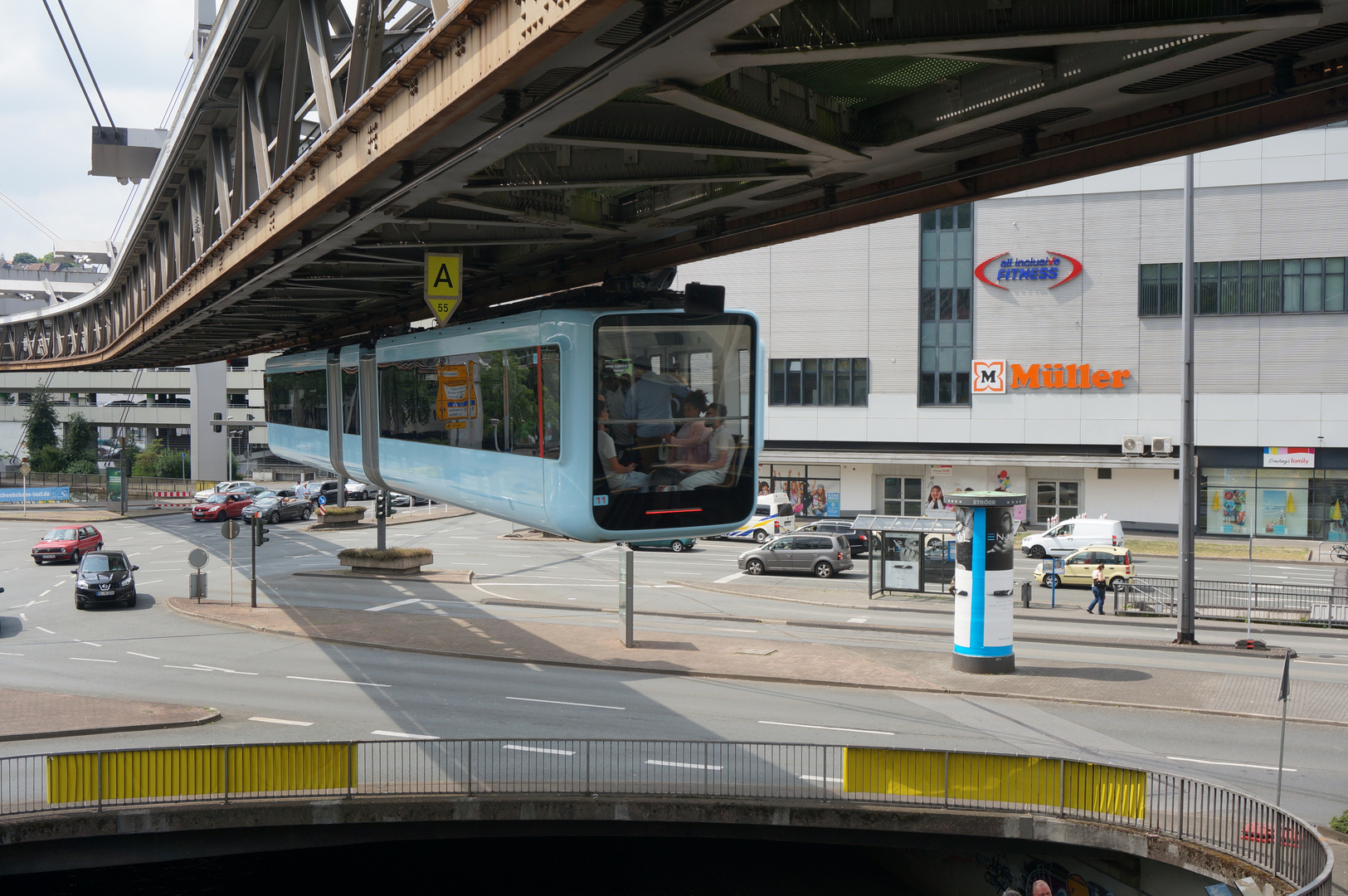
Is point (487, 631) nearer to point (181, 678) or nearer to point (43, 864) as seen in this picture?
point (181, 678)

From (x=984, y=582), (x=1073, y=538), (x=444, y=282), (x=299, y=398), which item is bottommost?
→ (x=1073, y=538)

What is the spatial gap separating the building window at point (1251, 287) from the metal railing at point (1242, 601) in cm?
1913

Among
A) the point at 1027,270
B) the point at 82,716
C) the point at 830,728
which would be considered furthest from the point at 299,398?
the point at 1027,270

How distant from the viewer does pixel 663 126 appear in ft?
28.6

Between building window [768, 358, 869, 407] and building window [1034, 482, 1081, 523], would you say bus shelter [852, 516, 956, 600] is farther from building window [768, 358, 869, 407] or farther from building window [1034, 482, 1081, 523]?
building window [768, 358, 869, 407]

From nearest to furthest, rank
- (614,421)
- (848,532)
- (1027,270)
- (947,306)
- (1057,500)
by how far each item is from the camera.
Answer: (614,421), (848,532), (1027,270), (1057,500), (947,306)

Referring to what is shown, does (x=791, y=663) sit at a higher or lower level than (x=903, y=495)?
lower

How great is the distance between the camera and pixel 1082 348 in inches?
1858

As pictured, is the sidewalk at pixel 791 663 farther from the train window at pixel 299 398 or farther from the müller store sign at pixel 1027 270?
the müller store sign at pixel 1027 270

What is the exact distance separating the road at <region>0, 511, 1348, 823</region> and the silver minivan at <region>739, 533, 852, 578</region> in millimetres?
2423

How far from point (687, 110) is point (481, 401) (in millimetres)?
5199

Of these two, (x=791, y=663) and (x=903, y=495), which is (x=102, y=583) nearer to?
(x=791, y=663)

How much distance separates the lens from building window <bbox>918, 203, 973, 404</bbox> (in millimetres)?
49344

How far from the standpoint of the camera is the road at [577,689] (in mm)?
15316
